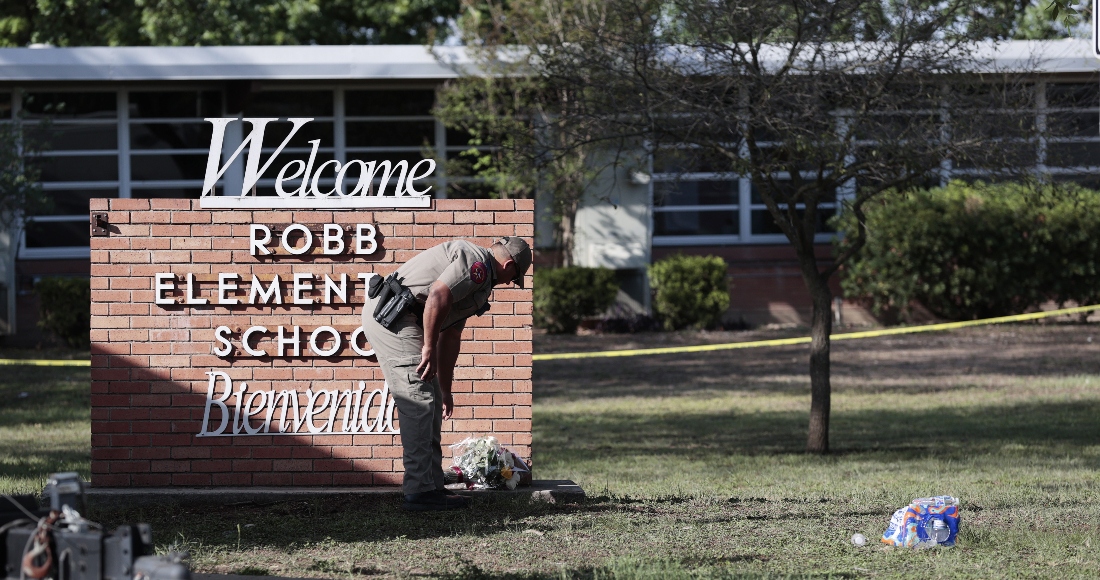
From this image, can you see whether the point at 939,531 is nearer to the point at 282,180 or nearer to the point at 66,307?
the point at 282,180

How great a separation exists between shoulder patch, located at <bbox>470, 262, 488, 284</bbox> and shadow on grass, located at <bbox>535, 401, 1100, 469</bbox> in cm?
423

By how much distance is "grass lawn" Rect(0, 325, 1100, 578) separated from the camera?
5848 mm

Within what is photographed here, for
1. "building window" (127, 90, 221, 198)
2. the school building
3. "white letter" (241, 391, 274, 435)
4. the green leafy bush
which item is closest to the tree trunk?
"white letter" (241, 391, 274, 435)

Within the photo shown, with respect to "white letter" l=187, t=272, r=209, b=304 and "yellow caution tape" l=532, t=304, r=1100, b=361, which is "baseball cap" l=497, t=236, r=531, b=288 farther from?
"yellow caution tape" l=532, t=304, r=1100, b=361

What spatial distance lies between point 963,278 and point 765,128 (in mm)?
10875

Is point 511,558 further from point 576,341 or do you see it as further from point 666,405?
point 576,341

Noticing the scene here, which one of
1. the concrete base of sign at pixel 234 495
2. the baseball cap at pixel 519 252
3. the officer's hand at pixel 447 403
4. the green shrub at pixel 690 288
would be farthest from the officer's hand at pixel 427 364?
the green shrub at pixel 690 288

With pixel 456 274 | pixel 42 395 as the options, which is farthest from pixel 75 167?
pixel 456 274

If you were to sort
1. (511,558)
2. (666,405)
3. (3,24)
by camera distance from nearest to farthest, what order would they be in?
(511,558) < (666,405) < (3,24)

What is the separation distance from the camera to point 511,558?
19.4 ft

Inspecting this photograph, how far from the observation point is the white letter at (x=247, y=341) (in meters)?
7.65

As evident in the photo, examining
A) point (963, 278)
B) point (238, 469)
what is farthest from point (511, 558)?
point (963, 278)

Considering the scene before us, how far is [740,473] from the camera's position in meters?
9.89

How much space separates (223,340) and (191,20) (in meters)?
22.8
